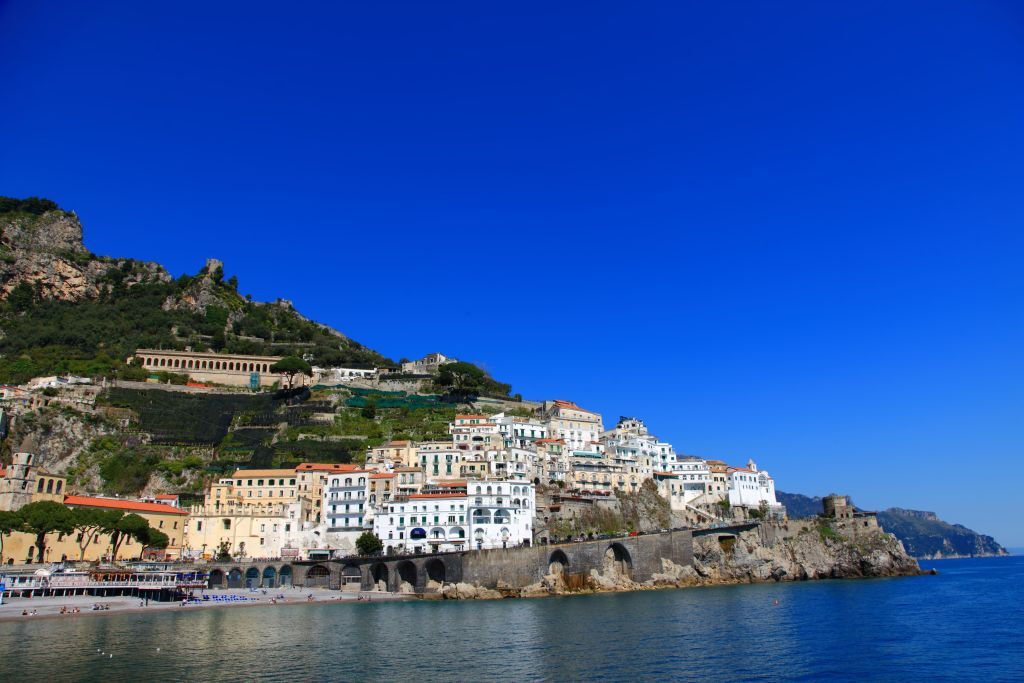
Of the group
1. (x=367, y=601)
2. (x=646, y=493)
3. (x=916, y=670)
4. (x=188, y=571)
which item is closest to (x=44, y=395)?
(x=188, y=571)

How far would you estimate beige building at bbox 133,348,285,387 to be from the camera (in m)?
102

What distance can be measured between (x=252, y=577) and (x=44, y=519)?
17.7 metres

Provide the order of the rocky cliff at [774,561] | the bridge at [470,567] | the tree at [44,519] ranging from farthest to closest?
the rocky cliff at [774,561] < the bridge at [470,567] < the tree at [44,519]

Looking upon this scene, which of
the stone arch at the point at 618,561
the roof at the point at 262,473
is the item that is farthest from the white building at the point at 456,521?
the roof at the point at 262,473

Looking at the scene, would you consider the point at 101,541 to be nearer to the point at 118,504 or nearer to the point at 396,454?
the point at 118,504

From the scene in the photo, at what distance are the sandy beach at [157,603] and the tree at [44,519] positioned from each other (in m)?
5.90

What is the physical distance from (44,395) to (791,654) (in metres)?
81.1

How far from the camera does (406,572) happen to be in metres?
68.0

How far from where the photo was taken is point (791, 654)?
36.3 meters

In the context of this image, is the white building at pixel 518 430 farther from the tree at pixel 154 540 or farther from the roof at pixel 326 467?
the tree at pixel 154 540

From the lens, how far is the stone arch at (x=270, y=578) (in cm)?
6906

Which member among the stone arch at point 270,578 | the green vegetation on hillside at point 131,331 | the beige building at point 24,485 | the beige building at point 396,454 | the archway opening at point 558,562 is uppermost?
the green vegetation on hillside at point 131,331

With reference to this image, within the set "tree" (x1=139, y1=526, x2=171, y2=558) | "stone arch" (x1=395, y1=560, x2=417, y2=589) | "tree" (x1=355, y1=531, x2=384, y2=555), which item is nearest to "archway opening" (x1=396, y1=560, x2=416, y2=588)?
"stone arch" (x1=395, y1=560, x2=417, y2=589)

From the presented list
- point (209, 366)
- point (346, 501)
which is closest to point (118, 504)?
point (346, 501)
